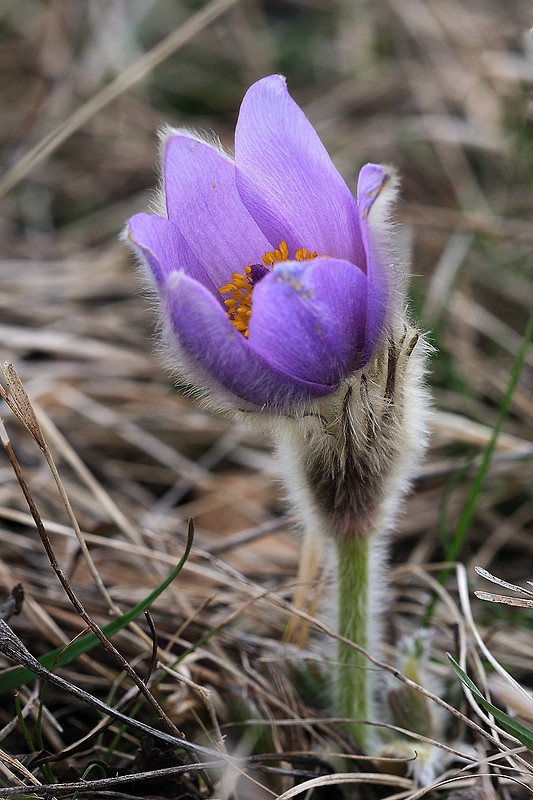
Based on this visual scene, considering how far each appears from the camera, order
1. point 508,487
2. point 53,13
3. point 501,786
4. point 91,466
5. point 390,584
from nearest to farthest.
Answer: point 501,786, point 390,584, point 508,487, point 91,466, point 53,13

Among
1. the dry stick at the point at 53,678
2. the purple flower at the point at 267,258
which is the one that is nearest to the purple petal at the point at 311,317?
the purple flower at the point at 267,258

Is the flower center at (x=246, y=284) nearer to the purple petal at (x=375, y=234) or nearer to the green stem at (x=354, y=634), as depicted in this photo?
the purple petal at (x=375, y=234)

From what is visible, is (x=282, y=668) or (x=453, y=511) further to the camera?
(x=453, y=511)

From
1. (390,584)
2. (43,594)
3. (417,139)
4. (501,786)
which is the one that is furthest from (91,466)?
(417,139)

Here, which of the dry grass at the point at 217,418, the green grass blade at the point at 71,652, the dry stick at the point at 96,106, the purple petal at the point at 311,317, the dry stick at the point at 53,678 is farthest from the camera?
the dry stick at the point at 96,106

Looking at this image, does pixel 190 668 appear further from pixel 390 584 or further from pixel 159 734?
pixel 390 584

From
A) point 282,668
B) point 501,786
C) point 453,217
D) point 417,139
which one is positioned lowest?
point 501,786

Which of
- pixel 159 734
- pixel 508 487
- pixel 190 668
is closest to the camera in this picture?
pixel 159 734

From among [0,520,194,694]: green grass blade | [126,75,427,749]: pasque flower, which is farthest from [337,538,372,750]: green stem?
[0,520,194,694]: green grass blade
